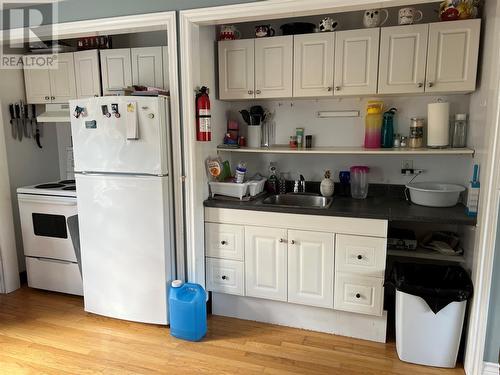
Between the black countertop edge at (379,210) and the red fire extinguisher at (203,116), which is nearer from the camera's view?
the black countertop edge at (379,210)

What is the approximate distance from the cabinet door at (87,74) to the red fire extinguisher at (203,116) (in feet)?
3.73

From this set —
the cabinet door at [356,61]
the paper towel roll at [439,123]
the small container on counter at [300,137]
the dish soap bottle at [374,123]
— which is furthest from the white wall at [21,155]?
the paper towel roll at [439,123]

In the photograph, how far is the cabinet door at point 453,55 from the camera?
221 centimetres

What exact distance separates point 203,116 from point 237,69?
535 mm

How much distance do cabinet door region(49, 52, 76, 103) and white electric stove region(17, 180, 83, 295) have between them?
809 mm

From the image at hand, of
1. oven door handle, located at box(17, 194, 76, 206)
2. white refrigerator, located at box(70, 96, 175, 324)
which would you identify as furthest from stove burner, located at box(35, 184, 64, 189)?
white refrigerator, located at box(70, 96, 175, 324)

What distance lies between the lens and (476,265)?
2.02 meters

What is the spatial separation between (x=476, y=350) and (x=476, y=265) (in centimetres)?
48

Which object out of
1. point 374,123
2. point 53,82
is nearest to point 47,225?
point 53,82

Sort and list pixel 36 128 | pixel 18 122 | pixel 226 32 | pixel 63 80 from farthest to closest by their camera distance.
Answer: pixel 36 128
pixel 18 122
pixel 63 80
pixel 226 32

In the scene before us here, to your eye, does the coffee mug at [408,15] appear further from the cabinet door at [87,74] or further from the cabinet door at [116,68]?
the cabinet door at [87,74]

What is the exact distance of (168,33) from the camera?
2.37m

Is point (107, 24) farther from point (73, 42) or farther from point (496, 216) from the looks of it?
point (496, 216)

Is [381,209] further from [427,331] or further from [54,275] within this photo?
[54,275]
